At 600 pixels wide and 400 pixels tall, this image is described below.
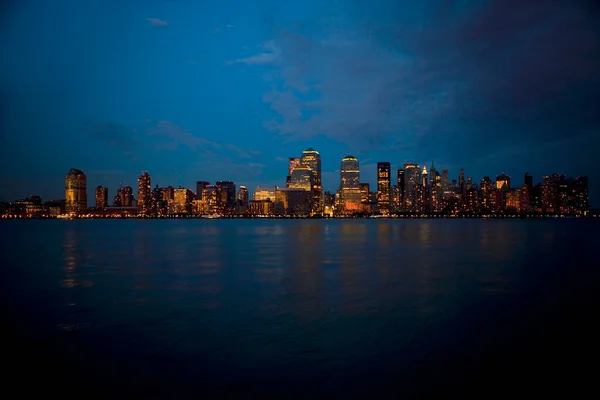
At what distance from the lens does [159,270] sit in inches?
1421

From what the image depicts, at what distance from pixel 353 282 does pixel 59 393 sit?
68.6ft

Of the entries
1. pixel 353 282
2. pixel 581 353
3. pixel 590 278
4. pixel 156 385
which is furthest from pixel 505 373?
pixel 590 278

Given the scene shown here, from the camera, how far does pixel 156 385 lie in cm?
1134

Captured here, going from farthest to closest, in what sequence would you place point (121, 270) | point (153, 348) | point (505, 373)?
point (121, 270), point (153, 348), point (505, 373)

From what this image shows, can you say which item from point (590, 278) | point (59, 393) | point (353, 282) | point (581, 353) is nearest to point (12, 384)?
point (59, 393)

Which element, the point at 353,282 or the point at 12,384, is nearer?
the point at 12,384

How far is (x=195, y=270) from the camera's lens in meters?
36.1

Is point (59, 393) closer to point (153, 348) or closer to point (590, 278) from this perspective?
point (153, 348)

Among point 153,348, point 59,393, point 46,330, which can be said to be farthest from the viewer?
point 46,330

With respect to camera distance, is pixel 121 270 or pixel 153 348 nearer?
pixel 153 348

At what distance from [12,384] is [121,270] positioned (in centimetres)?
2593

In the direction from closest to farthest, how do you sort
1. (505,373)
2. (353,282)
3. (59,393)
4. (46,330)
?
(59,393), (505,373), (46,330), (353,282)

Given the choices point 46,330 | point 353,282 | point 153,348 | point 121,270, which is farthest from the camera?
point 121,270

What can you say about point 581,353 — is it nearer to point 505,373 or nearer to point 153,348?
point 505,373
